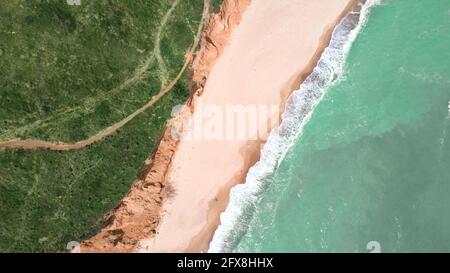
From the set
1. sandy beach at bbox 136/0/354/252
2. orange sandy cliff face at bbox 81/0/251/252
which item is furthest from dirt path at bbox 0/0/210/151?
sandy beach at bbox 136/0/354/252

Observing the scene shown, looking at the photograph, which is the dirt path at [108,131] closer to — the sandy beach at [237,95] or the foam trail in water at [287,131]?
the sandy beach at [237,95]

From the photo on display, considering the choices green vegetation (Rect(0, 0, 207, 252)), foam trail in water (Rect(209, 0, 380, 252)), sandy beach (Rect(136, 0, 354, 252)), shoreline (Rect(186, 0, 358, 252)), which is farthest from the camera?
foam trail in water (Rect(209, 0, 380, 252))

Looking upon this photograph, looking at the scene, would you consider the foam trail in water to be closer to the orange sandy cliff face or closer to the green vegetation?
the orange sandy cliff face

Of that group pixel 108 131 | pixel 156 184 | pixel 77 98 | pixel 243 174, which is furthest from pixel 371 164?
pixel 77 98

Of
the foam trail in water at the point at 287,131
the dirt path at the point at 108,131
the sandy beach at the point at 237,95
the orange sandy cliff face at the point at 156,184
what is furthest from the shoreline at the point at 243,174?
the dirt path at the point at 108,131

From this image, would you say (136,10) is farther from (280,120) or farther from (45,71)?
(280,120)
